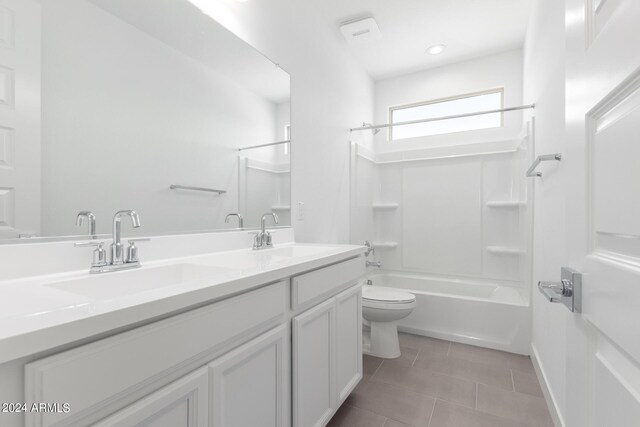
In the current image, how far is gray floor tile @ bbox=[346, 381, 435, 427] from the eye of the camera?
166 cm

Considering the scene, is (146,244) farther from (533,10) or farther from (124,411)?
(533,10)

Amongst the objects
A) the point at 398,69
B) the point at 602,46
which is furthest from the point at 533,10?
the point at 602,46

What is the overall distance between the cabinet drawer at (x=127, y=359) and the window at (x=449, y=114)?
3.17 meters

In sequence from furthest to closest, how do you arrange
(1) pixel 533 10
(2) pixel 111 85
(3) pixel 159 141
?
(1) pixel 533 10
(3) pixel 159 141
(2) pixel 111 85

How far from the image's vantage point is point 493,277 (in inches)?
121

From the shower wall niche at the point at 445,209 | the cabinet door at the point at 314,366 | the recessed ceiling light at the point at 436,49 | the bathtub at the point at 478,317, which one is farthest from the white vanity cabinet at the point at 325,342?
the recessed ceiling light at the point at 436,49

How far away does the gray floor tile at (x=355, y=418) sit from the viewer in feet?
5.24

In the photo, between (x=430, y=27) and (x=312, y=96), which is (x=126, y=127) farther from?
(x=430, y=27)

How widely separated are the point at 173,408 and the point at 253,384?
0.99 ft

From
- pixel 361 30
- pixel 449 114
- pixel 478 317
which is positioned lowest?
pixel 478 317

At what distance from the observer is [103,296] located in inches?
37.7

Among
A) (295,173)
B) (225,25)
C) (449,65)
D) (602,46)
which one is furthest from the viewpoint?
(449,65)

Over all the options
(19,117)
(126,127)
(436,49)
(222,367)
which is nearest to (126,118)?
(126,127)

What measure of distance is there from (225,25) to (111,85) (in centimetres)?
76
